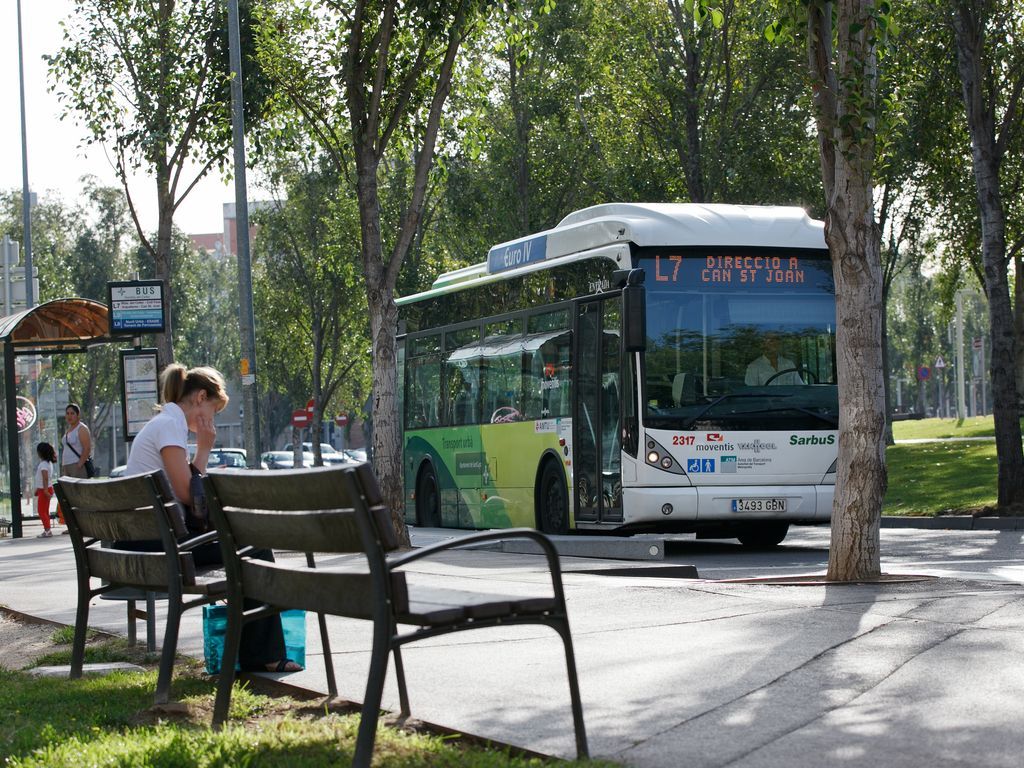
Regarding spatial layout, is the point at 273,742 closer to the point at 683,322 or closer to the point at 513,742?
the point at 513,742

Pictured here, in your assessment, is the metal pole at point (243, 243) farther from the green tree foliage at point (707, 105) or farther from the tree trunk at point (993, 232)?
the tree trunk at point (993, 232)

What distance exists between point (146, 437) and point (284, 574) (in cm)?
279

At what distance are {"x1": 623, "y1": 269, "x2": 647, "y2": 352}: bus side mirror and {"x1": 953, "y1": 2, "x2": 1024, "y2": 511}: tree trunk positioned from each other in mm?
6643

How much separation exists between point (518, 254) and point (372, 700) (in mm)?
15397

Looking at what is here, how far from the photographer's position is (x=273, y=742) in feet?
18.3

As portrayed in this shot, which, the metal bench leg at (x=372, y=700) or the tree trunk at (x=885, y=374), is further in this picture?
the tree trunk at (x=885, y=374)

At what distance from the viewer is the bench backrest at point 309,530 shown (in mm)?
4832

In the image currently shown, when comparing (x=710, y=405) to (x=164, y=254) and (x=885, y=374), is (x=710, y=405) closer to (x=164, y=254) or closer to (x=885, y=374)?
(x=164, y=254)

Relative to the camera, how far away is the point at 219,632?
7.46m

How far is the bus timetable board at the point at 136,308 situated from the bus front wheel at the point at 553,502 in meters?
6.71

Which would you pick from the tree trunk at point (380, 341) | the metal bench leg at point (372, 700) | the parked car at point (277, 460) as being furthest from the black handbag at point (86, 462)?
the parked car at point (277, 460)

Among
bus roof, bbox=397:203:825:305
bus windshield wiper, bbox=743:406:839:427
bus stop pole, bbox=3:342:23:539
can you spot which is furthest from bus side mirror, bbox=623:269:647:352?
bus stop pole, bbox=3:342:23:539

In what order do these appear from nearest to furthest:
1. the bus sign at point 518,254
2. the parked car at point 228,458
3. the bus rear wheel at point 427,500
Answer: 1. the bus sign at point 518,254
2. the bus rear wheel at point 427,500
3. the parked car at point 228,458

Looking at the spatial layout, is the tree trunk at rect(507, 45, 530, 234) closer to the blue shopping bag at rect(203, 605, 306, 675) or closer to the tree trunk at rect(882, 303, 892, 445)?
the tree trunk at rect(882, 303, 892, 445)
